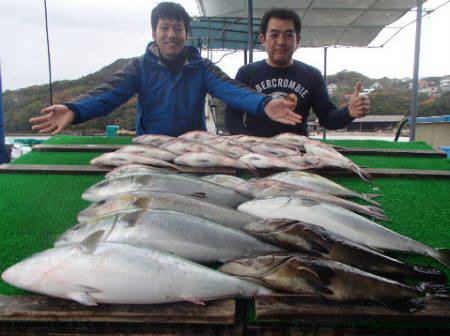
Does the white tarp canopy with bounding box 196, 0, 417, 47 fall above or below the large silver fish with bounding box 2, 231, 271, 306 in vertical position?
above

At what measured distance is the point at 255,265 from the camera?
157 centimetres

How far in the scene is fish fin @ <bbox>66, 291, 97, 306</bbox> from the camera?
4.62 ft

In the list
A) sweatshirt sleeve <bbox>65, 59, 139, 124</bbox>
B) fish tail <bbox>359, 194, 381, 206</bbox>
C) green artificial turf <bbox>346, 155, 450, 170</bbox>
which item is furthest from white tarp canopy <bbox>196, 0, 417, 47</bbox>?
fish tail <bbox>359, 194, 381, 206</bbox>

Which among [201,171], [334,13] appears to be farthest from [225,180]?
[334,13]

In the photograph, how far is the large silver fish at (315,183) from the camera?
2.82m

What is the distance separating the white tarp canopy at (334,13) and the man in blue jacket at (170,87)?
4.19 m

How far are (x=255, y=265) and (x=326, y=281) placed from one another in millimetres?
300

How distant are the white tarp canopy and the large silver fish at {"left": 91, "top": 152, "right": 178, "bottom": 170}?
5.98m

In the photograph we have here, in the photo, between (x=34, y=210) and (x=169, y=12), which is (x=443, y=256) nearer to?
(x=34, y=210)

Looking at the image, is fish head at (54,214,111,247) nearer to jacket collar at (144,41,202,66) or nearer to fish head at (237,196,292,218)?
fish head at (237,196,292,218)

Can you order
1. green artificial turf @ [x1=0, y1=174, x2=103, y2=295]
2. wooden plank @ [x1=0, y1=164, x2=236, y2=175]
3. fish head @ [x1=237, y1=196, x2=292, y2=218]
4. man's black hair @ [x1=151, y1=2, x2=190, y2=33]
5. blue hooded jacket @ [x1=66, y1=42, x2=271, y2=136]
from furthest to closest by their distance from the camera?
blue hooded jacket @ [x1=66, y1=42, x2=271, y2=136], man's black hair @ [x1=151, y1=2, x2=190, y2=33], wooden plank @ [x1=0, y1=164, x2=236, y2=175], fish head @ [x1=237, y1=196, x2=292, y2=218], green artificial turf @ [x1=0, y1=174, x2=103, y2=295]

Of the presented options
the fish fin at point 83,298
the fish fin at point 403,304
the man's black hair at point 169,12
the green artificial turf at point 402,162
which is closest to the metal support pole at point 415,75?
the green artificial turf at point 402,162

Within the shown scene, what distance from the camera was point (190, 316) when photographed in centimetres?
138

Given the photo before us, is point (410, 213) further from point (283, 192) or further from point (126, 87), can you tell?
point (126, 87)
